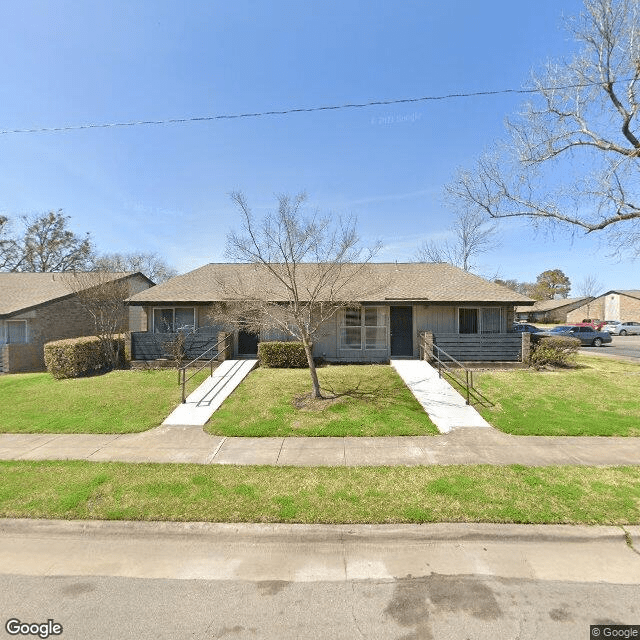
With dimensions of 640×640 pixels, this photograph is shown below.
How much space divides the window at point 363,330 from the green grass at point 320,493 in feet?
28.7

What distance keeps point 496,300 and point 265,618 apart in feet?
45.6

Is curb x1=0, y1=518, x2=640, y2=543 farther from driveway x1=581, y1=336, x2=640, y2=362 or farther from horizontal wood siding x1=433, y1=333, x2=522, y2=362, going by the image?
driveway x1=581, y1=336, x2=640, y2=362

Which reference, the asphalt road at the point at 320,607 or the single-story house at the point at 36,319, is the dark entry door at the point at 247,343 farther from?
the asphalt road at the point at 320,607

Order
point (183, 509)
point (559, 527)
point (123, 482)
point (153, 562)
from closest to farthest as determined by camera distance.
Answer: point (153, 562) → point (559, 527) → point (183, 509) → point (123, 482)

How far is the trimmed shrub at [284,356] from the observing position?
13.0 m

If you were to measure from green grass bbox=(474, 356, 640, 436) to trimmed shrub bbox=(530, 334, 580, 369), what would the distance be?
529 millimetres

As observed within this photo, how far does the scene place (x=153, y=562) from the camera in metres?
Result: 3.63

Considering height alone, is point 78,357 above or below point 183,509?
above

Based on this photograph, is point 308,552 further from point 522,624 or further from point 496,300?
point 496,300

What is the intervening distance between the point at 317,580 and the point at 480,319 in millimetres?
13540

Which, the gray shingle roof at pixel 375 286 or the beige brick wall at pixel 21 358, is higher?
the gray shingle roof at pixel 375 286

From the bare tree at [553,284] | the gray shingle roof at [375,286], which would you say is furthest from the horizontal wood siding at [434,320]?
the bare tree at [553,284]

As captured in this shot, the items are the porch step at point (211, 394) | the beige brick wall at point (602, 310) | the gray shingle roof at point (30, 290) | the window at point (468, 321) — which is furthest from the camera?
the beige brick wall at point (602, 310)

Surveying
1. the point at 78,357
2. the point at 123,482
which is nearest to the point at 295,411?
the point at 123,482
